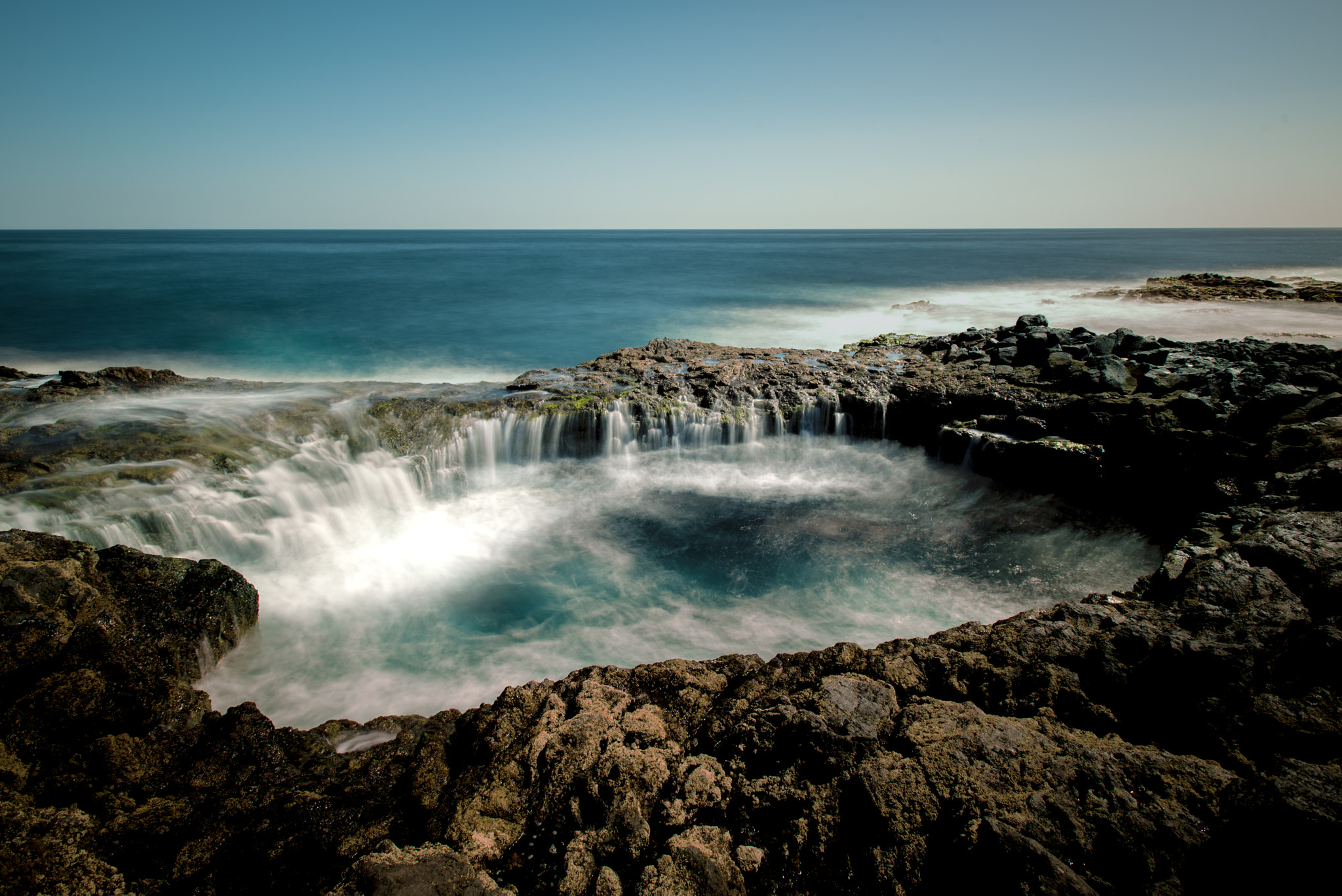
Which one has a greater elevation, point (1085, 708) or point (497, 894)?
point (1085, 708)

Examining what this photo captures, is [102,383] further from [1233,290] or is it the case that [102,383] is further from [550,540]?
[1233,290]

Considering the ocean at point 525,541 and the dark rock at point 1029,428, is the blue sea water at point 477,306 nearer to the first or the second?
the ocean at point 525,541

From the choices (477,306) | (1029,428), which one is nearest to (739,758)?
(1029,428)

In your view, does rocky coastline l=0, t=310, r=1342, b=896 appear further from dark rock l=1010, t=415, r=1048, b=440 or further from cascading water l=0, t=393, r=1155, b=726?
dark rock l=1010, t=415, r=1048, b=440

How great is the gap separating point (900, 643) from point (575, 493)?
249 inches

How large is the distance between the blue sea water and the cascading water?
8783mm

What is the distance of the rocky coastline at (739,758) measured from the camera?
264 centimetres

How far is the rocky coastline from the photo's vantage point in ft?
8.67

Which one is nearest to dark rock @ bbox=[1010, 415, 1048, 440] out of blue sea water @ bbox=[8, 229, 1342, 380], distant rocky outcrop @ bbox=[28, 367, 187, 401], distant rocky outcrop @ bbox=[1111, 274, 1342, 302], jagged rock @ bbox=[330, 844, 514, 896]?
jagged rock @ bbox=[330, 844, 514, 896]

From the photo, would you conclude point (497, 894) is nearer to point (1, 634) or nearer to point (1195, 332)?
point (1, 634)

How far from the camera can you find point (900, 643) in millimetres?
4266

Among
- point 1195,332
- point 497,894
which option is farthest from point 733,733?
point 1195,332

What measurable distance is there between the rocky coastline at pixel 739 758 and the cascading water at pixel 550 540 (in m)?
1.33

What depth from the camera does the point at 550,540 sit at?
8406 mm
